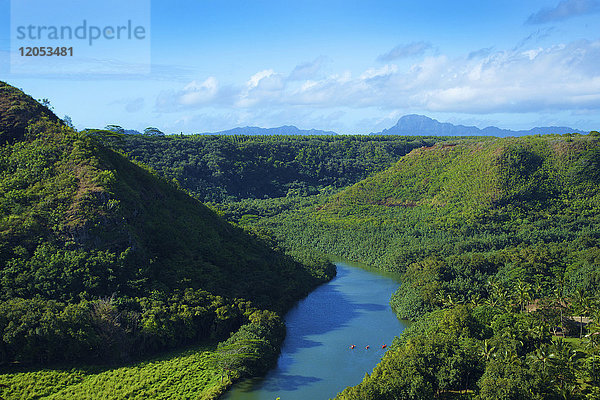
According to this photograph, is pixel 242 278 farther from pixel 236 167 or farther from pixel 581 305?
pixel 236 167

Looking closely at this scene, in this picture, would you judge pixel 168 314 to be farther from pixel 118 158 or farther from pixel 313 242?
pixel 313 242

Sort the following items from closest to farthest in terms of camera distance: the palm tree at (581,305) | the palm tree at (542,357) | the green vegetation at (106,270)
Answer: the palm tree at (542,357) → the green vegetation at (106,270) → the palm tree at (581,305)

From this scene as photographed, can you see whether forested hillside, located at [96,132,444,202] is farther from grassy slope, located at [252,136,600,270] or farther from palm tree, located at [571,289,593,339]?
palm tree, located at [571,289,593,339]

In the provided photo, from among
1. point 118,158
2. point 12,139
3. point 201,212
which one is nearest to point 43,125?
point 12,139

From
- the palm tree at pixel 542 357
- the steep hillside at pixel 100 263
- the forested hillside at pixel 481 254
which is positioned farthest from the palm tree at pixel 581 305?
the steep hillside at pixel 100 263

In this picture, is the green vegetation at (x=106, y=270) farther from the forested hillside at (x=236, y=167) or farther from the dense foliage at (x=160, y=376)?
the forested hillside at (x=236, y=167)

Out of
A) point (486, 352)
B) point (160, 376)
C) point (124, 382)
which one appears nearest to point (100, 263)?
point (124, 382)
